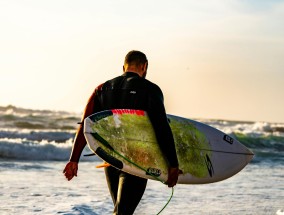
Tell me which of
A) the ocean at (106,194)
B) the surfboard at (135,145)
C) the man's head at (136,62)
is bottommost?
the ocean at (106,194)

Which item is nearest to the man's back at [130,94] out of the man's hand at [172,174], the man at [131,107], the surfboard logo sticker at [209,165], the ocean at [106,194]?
the man at [131,107]

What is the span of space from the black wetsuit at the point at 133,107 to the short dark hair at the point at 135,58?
0.08 metres

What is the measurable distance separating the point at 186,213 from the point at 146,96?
3.41 meters

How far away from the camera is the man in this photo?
3633 millimetres

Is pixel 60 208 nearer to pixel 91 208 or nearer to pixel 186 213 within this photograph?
pixel 91 208

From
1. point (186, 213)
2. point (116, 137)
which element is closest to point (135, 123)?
point (116, 137)

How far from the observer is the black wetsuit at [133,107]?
362 cm

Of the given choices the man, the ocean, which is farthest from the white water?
the man

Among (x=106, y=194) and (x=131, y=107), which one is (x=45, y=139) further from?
(x=131, y=107)

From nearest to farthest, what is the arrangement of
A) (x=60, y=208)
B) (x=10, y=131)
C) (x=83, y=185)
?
(x=60, y=208)
(x=83, y=185)
(x=10, y=131)

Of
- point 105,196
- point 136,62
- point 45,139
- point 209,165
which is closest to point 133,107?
point 136,62

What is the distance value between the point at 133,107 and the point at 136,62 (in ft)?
0.98

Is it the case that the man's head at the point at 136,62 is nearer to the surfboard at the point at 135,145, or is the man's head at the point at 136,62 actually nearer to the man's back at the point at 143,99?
the man's back at the point at 143,99

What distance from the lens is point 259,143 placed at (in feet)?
84.9
